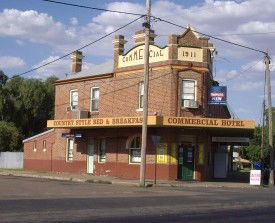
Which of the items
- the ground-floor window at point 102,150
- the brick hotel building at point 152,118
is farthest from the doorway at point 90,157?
the ground-floor window at point 102,150

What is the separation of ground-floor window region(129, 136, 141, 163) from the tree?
1906 centimetres

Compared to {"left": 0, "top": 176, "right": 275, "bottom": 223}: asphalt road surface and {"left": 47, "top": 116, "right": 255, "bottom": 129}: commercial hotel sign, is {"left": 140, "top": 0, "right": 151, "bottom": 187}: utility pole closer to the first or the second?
{"left": 47, "top": 116, "right": 255, "bottom": 129}: commercial hotel sign

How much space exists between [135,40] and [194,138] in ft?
26.1

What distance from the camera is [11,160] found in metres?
48.3

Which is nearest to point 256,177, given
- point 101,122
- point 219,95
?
point 219,95

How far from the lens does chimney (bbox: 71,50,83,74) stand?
44.2m

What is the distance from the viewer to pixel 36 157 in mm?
42688

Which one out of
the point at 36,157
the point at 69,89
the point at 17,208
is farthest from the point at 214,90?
the point at 17,208

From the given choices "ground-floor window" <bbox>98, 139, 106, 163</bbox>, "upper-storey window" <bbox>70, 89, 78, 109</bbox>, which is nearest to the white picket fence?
"upper-storey window" <bbox>70, 89, 78, 109</bbox>

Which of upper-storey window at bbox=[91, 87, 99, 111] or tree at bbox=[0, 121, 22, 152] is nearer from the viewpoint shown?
upper-storey window at bbox=[91, 87, 99, 111]

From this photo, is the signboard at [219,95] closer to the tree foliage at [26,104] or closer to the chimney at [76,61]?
the chimney at [76,61]

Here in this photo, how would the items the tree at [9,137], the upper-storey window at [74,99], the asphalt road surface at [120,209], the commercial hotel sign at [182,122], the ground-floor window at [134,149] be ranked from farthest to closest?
the tree at [9,137], the upper-storey window at [74,99], the ground-floor window at [134,149], the commercial hotel sign at [182,122], the asphalt road surface at [120,209]

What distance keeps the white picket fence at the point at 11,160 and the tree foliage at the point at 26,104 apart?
4.67m

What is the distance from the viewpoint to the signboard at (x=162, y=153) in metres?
33.4
